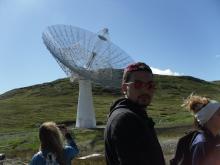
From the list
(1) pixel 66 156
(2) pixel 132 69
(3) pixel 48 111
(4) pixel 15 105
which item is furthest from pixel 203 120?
(4) pixel 15 105

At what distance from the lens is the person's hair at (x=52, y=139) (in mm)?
7758

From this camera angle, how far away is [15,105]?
167m

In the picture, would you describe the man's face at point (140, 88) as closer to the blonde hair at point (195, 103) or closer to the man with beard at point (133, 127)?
the man with beard at point (133, 127)

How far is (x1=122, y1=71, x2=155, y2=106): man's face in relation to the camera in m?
5.64

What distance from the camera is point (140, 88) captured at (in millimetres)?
5672

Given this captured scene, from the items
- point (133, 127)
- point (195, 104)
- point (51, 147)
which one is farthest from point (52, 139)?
point (133, 127)

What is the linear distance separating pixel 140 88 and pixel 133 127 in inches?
21.7

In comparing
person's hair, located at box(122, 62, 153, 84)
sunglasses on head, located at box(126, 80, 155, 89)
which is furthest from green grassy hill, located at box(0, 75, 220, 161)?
sunglasses on head, located at box(126, 80, 155, 89)

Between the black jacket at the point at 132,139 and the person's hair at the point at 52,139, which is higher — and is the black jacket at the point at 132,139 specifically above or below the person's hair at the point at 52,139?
above

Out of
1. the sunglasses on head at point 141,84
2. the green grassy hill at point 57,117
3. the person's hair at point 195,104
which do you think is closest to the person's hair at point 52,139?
the person's hair at point 195,104

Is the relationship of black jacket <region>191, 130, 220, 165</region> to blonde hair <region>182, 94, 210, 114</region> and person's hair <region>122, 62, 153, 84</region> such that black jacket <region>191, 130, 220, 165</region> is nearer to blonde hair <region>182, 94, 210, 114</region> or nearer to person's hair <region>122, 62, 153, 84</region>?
blonde hair <region>182, 94, 210, 114</region>

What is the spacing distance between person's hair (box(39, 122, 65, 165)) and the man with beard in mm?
2038

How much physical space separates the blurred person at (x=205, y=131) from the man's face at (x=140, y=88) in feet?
3.14

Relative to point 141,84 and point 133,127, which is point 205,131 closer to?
point 141,84
